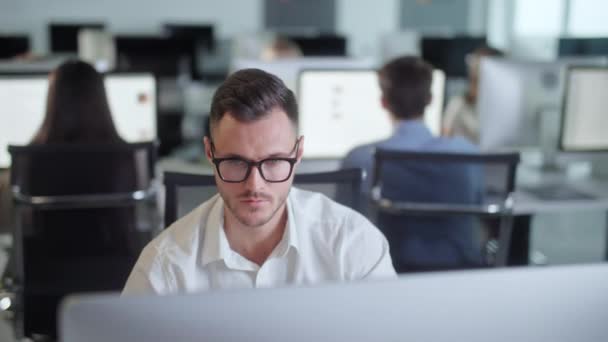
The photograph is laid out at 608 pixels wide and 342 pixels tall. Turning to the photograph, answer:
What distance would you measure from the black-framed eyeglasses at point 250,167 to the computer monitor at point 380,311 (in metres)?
0.47

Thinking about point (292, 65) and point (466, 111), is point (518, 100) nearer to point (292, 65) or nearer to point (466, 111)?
point (466, 111)

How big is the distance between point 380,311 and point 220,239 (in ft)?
1.75

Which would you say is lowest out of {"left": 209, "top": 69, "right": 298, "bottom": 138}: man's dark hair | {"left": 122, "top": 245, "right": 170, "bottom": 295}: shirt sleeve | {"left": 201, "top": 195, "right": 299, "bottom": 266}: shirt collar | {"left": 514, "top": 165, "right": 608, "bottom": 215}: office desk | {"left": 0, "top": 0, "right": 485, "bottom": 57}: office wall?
{"left": 514, "top": 165, "right": 608, "bottom": 215}: office desk

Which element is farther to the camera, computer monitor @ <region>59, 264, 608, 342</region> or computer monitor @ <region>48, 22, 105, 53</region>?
computer monitor @ <region>48, 22, 105, 53</region>

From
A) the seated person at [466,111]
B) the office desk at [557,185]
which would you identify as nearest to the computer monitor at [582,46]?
the seated person at [466,111]

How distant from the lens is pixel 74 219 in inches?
77.3

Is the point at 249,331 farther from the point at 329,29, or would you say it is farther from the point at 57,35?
the point at 329,29

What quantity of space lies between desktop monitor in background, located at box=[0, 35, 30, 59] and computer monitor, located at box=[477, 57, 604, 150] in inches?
177

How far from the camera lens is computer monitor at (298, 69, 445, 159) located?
280cm

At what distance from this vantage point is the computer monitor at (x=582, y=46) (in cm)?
533

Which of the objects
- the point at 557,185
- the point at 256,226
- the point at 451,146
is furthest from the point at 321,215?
the point at 557,185

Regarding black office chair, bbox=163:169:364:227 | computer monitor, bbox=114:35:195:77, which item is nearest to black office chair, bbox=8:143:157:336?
black office chair, bbox=163:169:364:227

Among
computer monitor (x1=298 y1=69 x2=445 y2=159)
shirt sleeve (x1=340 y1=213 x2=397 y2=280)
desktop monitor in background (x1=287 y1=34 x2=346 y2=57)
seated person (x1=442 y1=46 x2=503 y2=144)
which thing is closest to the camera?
shirt sleeve (x1=340 y1=213 x2=397 y2=280)

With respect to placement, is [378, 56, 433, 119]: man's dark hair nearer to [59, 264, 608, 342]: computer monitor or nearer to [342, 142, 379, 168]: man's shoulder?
[342, 142, 379, 168]: man's shoulder
